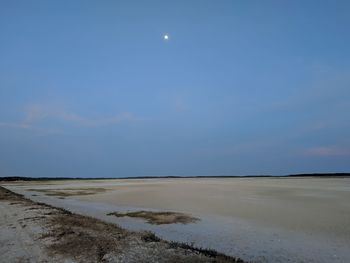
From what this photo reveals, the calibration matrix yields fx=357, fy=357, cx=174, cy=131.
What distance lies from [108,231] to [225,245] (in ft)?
14.8

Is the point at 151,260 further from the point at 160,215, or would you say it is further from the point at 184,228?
the point at 160,215

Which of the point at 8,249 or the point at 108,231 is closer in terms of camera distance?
the point at 8,249

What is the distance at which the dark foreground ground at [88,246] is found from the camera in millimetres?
10016

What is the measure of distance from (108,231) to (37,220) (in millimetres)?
5417

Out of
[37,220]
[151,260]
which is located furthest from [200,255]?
[37,220]

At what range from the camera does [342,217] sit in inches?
745

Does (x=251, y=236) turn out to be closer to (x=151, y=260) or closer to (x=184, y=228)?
(x=184, y=228)

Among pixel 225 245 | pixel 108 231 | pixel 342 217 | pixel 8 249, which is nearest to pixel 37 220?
pixel 108 231

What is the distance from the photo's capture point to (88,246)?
448 inches

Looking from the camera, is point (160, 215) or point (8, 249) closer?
point (8, 249)

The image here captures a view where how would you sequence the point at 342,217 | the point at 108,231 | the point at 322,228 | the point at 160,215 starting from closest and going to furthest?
the point at 108,231 < the point at 322,228 < the point at 342,217 < the point at 160,215

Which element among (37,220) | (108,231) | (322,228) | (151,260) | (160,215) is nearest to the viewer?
(151,260)

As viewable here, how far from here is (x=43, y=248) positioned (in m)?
11.2

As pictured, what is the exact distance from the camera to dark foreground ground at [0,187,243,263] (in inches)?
394
